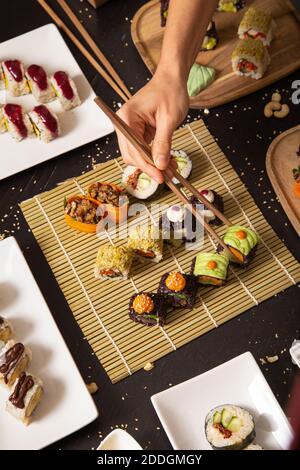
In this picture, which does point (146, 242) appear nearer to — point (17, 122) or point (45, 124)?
point (45, 124)

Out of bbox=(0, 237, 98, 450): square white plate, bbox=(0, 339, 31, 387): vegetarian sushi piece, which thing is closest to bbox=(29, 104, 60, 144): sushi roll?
bbox=(0, 237, 98, 450): square white plate

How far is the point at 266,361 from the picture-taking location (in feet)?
9.68

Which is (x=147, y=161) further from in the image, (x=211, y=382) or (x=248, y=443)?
(x=248, y=443)

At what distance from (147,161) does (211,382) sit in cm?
92

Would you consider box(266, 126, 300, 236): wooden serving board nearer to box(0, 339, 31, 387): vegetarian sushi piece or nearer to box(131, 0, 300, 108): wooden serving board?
box(131, 0, 300, 108): wooden serving board

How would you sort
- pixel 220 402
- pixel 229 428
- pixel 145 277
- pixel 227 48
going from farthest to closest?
pixel 227 48 < pixel 145 277 < pixel 220 402 < pixel 229 428

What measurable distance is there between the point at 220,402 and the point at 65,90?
1.60 m

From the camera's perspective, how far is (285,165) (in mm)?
3264

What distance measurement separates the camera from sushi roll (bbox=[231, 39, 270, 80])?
3.32 metres

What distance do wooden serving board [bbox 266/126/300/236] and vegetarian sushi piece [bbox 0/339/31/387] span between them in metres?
1.31

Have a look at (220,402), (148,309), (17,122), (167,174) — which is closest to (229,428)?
(220,402)

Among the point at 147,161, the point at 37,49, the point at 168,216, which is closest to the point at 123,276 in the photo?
the point at 168,216

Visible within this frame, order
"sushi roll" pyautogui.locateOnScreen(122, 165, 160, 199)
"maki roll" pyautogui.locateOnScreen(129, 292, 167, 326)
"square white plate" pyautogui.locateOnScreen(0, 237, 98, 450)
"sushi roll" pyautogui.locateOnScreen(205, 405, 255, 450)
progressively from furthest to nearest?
"sushi roll" pyautogui.locateOnScreen(122, 165, 160, 199), "maki roll" pyautogui.locateOnScreen(129, 292, 167, 326), "square white plate" pyautogui.locateOnScreen(0, 237, 98, 450), "sushi roll" pyautogui.locateOnScreen(205, 405, 255, 450)

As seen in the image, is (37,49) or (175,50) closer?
(175,50)
